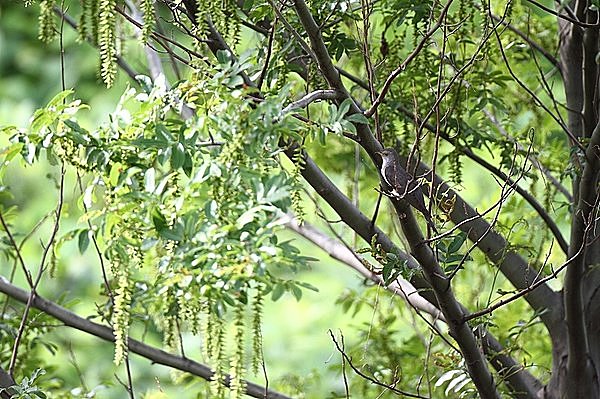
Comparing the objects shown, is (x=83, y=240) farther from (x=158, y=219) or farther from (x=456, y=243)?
(x=456, y=243)

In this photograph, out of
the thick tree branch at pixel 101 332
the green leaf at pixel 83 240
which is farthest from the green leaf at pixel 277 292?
the green leaf at pixel 83 240

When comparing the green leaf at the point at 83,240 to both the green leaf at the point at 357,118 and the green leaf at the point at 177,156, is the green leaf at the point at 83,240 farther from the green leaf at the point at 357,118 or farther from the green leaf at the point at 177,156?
the green leaf at the point at 357,118

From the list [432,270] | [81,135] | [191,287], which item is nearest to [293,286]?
[191,287]

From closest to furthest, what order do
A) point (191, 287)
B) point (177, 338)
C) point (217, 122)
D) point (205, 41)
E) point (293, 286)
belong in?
1. point (217, 122)
2. point (205, 41)
3. point (191, 287)
4. point (293, 286)
5. point (177, 338)

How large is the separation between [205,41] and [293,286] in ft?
1.41

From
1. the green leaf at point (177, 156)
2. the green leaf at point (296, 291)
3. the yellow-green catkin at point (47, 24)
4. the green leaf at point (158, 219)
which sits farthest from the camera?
the green leaf at point (296, 291)

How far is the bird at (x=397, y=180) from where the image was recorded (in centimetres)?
89

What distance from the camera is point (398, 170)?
2.97 feet

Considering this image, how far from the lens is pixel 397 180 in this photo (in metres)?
0.90

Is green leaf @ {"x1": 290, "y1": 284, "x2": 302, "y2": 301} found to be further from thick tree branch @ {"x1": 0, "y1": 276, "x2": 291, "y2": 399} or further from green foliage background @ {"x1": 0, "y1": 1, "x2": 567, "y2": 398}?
thick tree branch @ {"x1": 0, "y1": 276, "x2": 291, "y2": 399}

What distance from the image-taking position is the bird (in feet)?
2.93

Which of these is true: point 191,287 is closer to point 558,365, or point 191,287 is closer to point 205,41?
point 205,41

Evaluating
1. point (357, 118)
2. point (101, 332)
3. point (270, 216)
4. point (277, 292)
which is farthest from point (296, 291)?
point (357, 118)

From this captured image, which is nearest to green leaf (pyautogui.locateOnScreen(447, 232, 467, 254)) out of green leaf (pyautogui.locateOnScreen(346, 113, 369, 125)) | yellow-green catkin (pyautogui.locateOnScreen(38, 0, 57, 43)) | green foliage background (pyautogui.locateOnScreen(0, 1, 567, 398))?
green foliage background (pyautogui.locateOnScreen(0, 1, 567, 398))
